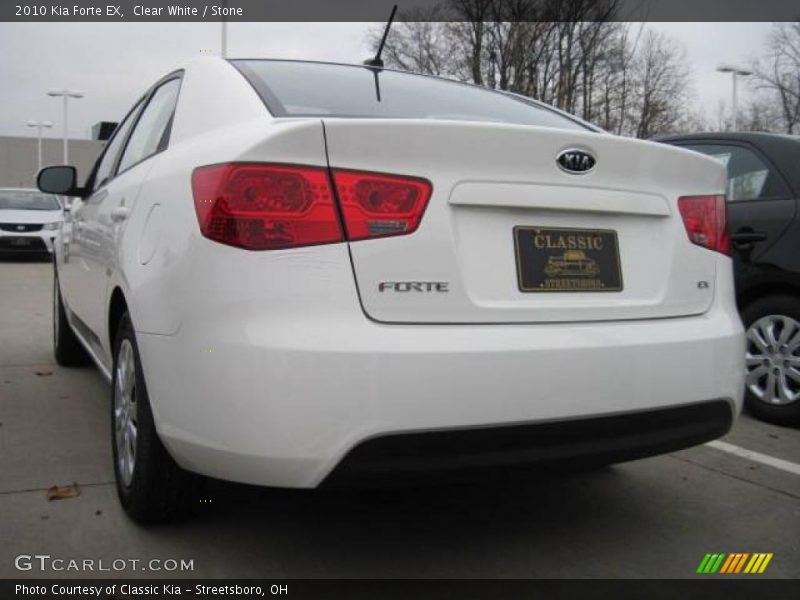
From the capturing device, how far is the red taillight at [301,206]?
1.96 metres

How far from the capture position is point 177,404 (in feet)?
6.94

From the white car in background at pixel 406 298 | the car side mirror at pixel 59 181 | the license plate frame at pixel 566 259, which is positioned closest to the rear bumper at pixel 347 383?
the white car in background at pixel 406 298

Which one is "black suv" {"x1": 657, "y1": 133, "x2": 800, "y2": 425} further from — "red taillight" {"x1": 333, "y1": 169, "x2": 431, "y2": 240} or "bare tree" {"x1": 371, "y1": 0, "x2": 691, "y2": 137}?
"bare tree" {"x1": 371, "y1": 0, "x2": 691, "y2": 137}

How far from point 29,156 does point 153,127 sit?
54.5 metres

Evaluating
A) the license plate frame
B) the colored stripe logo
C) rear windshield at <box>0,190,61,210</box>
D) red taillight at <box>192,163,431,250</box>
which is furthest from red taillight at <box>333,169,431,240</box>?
rear windshield at <box>0,190,61,210</box>

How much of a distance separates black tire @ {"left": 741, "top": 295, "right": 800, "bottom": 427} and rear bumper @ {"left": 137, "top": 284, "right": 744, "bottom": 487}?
235cm

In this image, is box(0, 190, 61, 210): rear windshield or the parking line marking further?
box(0, 190, 61, 210): rear windshield

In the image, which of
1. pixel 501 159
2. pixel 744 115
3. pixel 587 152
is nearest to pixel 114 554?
pixel 501 159

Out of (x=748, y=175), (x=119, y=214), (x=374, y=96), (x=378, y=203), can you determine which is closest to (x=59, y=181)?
(x=119, y=214)

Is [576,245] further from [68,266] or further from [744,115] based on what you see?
[744,115]

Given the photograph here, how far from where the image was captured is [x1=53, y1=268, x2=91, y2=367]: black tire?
16.8 ft

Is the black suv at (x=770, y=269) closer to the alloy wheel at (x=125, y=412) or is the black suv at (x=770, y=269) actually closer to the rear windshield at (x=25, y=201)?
the alloy wheel at (x=125, y=412)

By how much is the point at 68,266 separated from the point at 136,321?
7.65 feet

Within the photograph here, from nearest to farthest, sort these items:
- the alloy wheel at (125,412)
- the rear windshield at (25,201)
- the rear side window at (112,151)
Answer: the alloy wheel at (125,412), the rear side window at (112,151), the rear windshield at (25,201)
